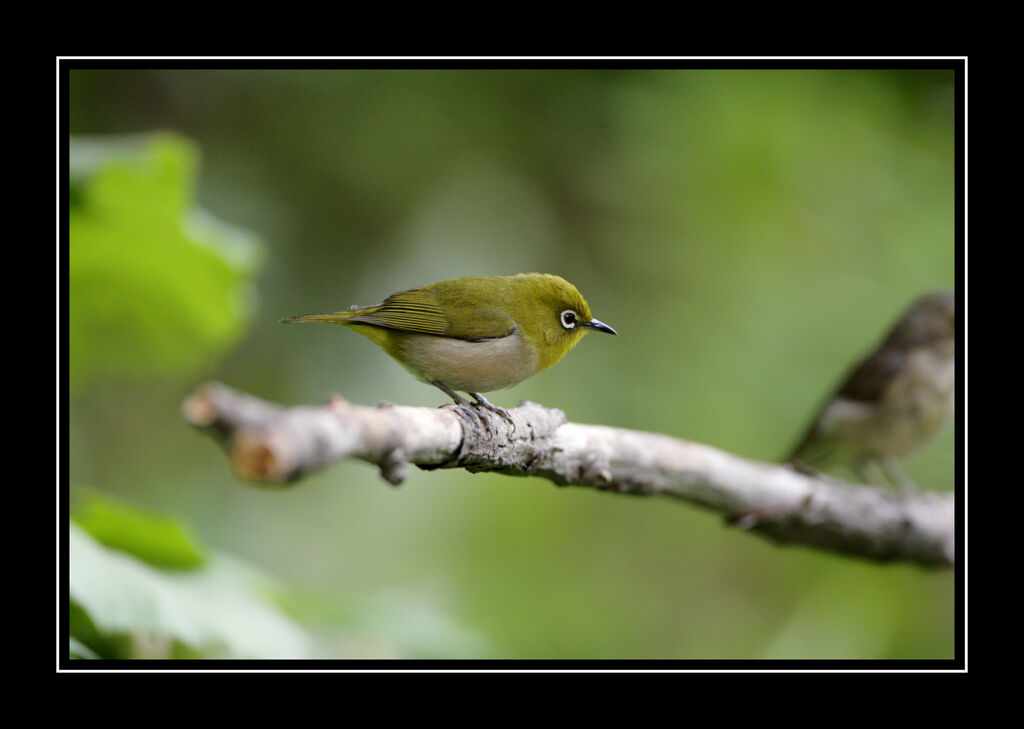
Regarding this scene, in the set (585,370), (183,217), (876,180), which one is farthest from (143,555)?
(876,180)

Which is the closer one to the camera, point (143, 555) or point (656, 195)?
point (143, 555)

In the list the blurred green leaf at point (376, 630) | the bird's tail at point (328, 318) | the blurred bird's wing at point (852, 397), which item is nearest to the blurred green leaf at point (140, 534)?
the blurred green leaf at point (376, 630)

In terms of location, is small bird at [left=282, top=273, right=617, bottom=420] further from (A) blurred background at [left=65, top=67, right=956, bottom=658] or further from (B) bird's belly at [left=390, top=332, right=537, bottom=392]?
(A) blurred background at [left=65, top=67, right=956, bottom=658]

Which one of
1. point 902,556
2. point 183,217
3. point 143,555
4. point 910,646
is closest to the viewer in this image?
point 143,555

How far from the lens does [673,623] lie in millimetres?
7023

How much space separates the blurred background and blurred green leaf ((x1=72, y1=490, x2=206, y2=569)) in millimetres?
2604

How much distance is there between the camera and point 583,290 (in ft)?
24.1

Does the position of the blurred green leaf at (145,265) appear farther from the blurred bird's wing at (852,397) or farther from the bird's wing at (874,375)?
the bird's wing at (874,375)

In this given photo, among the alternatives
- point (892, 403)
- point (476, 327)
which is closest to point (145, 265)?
point (476, 327)

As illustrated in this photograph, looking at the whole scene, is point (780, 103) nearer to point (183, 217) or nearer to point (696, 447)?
point (696, 447)

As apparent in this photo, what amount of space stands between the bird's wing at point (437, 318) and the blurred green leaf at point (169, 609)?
128cm

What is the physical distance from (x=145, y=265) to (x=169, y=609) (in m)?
1.99

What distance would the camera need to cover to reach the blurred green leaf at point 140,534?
3.64 metres

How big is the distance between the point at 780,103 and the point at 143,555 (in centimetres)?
558
